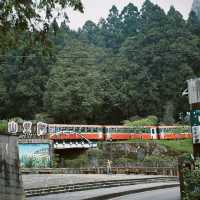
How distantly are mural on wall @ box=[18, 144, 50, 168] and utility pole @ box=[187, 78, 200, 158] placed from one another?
24.5m

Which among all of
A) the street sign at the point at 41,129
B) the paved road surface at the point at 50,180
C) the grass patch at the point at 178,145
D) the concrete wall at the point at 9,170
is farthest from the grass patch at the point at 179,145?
the concrete wall at the point at 9,170

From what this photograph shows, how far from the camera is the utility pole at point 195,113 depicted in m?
13.5

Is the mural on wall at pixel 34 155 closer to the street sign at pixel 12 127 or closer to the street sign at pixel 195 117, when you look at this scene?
the street sign at pixel 12 127

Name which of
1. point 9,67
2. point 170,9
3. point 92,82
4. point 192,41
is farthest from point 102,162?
point 170,9

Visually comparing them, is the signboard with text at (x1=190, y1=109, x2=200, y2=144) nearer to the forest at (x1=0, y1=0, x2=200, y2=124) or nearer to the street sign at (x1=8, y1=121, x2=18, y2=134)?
the street sign at (x1=8, y1=121, x2=18, y2=134)

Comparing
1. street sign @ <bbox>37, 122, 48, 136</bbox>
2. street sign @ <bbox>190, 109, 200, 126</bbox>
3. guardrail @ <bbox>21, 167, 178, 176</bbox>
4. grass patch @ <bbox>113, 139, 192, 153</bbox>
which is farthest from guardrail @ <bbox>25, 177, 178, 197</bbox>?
grass patch @ <bbox>113, 139, 192, 153</bbox>

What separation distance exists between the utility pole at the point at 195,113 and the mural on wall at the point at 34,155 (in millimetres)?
24549

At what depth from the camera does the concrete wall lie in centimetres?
1269

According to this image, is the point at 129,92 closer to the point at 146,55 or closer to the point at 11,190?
the point at 146,55

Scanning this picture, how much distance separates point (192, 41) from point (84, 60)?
1882 centimetres

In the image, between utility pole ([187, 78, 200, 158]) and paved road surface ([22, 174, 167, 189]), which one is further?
paved road surface ([22, 174, 167, 189])

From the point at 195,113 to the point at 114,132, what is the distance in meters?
37.7

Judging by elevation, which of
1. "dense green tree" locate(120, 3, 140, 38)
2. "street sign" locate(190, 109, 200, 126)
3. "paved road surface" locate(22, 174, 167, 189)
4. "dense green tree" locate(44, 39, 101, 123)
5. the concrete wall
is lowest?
"paved road surface" locate(22, 174, 167, 189)

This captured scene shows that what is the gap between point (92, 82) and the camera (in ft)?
199
